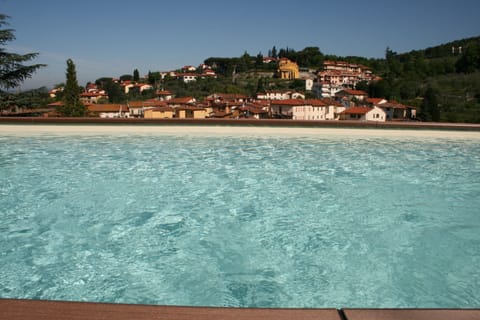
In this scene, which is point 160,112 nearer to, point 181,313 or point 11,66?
point 11,66

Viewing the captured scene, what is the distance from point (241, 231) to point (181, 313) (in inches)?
71.9

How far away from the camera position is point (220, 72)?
287ft

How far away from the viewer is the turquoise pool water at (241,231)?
210 centimetres

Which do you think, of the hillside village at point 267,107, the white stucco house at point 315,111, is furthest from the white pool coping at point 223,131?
the white stucco house at point 315,111

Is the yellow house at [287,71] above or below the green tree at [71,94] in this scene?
above

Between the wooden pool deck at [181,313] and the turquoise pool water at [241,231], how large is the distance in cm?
80

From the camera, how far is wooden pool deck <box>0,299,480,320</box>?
1166 mm

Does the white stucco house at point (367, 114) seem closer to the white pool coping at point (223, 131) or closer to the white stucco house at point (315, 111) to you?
the white stucco house at point (315, 111)

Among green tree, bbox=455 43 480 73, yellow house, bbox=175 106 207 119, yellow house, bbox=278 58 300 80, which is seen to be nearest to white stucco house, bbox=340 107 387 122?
yellow house, bbox=175 106 207 119

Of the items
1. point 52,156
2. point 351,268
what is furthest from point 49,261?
point 52,156

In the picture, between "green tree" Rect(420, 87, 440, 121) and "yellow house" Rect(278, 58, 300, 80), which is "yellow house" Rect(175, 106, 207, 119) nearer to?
"green tree" Rect(420, 87, 440, 121)

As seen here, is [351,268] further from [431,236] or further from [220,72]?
[220,72]

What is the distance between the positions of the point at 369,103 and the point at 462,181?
4503 centimetres

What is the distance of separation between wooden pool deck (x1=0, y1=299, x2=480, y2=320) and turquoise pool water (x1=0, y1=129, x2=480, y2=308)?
0.80 m
